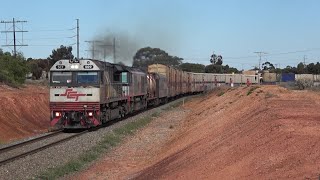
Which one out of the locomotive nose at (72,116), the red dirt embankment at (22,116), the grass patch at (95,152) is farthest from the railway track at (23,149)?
the red dirt embankment at (22,116)

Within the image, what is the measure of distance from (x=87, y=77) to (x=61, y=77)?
144 cm

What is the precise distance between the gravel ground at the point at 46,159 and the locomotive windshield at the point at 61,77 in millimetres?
4020

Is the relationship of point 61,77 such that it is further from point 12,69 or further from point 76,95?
point 12,69

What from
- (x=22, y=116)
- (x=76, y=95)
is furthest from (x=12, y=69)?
(x=76, y=95)

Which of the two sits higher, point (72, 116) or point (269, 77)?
point (269, 77)

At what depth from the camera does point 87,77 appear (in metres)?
26.0

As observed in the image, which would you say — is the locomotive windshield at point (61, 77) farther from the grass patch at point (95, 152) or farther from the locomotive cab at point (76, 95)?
the grass patch at point (95, 152)

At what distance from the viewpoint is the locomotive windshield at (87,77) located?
84.8 feet

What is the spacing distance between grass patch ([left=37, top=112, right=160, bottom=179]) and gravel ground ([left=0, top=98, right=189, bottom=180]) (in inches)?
12.0

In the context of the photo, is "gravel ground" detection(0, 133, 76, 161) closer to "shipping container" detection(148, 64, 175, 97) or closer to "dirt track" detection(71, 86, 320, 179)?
"dirt track" detection(71, 86, 320, 179)

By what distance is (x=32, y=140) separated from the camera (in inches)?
889

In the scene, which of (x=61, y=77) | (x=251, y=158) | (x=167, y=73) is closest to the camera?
(x=251, y=158)

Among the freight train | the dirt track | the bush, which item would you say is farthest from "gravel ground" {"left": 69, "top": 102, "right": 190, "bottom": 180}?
the bush

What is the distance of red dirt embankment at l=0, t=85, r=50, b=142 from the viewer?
97.3 ft
